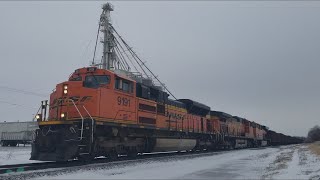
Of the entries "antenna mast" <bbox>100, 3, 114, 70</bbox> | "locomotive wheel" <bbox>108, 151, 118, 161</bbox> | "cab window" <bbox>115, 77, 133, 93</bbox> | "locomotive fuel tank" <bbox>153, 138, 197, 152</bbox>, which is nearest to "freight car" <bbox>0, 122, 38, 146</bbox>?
"antenna mast" <bbox>100, 3, 114, 70</bbox>

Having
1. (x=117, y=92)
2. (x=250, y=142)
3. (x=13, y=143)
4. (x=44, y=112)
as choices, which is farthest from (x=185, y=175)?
(x=13, y=143)

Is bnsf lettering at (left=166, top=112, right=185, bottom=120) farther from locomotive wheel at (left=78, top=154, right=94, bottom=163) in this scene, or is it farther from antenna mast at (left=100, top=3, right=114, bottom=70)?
antenna mast at (left=100, top=3, right=114, bottom=70)

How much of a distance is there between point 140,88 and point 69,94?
4026 millimetres

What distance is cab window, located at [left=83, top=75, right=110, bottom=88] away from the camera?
1476 centimetres

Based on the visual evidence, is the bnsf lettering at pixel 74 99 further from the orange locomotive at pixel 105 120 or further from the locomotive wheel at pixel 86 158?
the locomotive wheel at pixel 86 158

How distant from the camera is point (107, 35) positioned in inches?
1551

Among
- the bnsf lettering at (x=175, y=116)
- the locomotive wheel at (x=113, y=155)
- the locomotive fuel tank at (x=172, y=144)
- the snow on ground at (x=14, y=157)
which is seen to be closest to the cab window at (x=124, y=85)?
the locomotive wheel at (x=113, y=155)

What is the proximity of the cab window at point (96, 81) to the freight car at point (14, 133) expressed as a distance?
126ft

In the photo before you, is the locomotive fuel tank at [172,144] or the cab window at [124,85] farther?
the locomotive fuel tank at [172,144]

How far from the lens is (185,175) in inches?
414

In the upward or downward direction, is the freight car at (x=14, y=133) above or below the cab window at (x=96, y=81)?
below

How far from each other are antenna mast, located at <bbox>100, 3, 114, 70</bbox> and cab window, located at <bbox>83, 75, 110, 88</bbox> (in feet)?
76.5

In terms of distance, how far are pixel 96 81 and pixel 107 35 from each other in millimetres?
25441

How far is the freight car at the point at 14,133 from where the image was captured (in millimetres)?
50250
